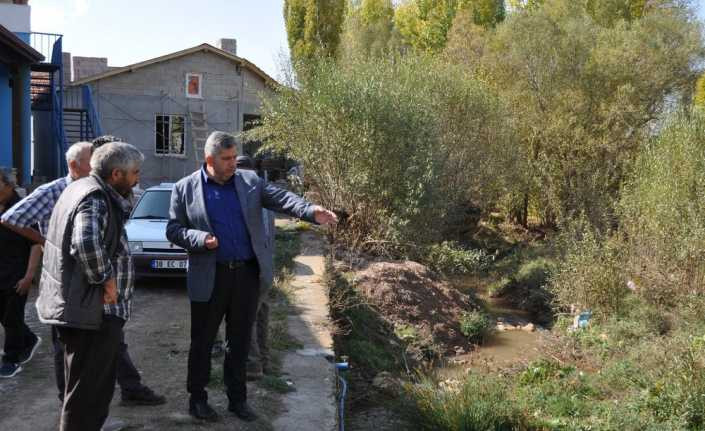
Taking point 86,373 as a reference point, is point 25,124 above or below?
above

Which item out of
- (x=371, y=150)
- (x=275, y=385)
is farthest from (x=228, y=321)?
(x=371, y=150)

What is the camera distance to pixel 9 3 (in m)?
18.0

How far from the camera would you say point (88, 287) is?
390cm

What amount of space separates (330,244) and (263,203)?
8.75m

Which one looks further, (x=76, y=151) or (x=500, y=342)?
(x=500, y=342)

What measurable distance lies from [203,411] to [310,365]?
193 centimetres

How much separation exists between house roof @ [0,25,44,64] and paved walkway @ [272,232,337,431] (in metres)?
7.46

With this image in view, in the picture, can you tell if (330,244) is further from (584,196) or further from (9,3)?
(9,3)

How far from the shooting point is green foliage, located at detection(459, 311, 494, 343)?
472 inches

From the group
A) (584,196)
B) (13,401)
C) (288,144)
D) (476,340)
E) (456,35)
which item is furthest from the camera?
(456,35)

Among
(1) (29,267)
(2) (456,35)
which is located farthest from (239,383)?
(2) (456,35)

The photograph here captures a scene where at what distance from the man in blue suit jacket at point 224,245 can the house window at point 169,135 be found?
22.4 meters

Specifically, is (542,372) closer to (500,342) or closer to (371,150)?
(500,342)

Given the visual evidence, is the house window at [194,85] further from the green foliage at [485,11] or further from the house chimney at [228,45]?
the green foliage at [485,11]
